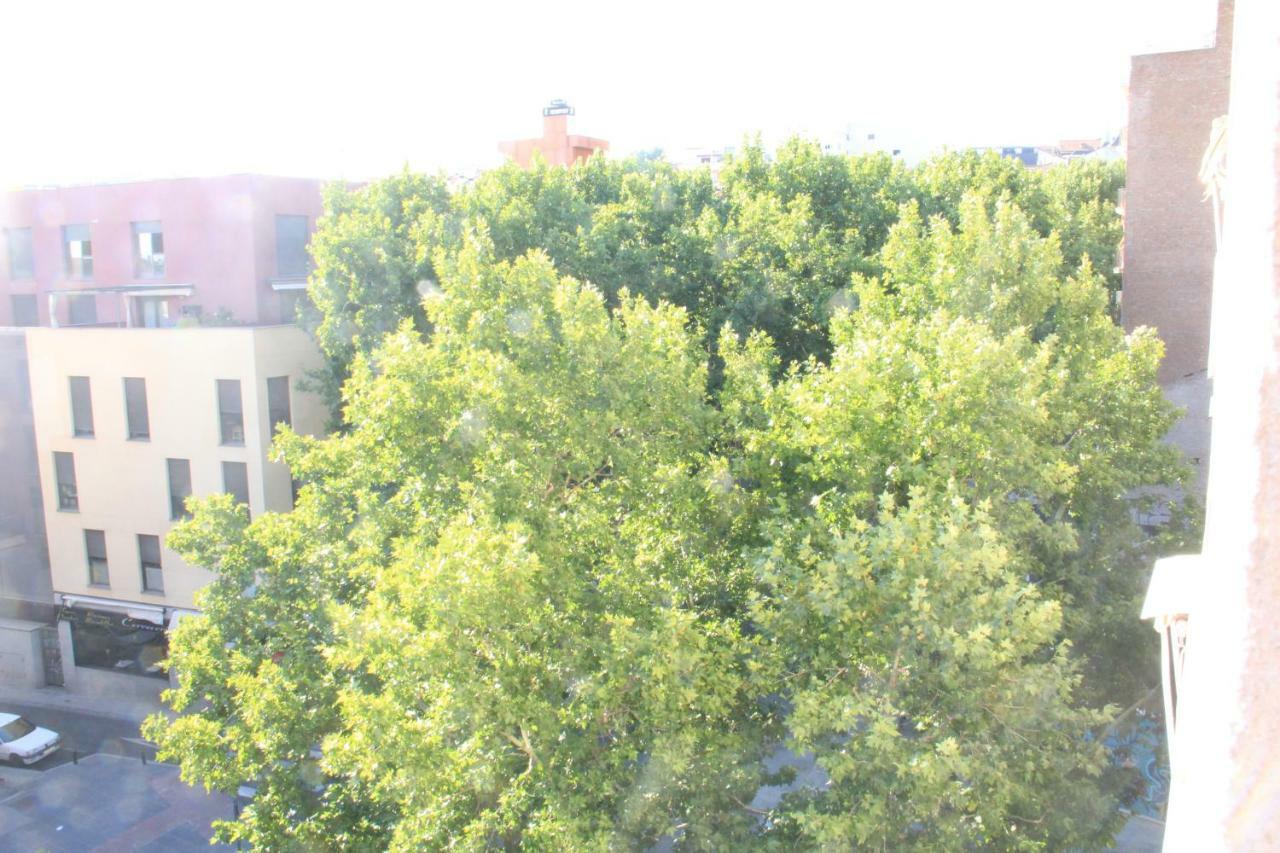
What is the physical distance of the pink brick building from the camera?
2538 centimetres

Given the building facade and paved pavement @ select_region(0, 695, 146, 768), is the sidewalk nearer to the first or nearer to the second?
paved pavement @ select_region(0, 695, 146, 768)

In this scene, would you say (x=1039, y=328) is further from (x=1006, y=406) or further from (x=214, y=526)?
(x=214, y=526)

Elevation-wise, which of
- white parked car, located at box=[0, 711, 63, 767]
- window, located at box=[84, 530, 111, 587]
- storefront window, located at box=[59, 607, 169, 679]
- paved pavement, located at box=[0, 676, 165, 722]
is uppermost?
window, located at box=[84, 530, 111, 587]

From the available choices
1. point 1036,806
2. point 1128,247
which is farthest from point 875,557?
point 1128,247

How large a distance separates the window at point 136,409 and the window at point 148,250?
5054 millimetres

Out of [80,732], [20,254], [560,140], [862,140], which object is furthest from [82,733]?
[862,140]

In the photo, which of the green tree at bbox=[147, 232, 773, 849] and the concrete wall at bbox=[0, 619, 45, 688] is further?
the concrete wall at bbox=[0, 619, 45, 688]

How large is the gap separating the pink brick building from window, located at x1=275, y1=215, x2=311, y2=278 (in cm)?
3

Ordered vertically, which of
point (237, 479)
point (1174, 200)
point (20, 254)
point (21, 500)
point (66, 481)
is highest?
point (1174, 200)

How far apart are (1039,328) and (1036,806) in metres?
11.4

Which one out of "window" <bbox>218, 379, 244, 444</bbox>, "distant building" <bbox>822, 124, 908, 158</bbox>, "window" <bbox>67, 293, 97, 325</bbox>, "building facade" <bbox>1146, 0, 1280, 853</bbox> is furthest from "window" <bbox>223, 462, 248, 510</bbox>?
"distant building" <bbox>822, 124, 908, 158</bbox>

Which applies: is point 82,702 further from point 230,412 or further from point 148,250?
point 148,250

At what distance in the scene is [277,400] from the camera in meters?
21.8

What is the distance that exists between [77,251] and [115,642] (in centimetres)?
1128
